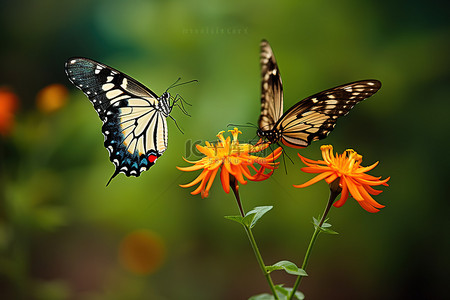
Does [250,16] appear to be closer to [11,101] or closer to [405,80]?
[405,80]

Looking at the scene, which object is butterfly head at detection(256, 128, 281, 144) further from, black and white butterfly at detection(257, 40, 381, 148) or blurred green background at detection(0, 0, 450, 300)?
blurred green background at detection(0, 0, 450, 300)

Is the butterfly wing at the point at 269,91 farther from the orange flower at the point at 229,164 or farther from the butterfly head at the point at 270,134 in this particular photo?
the orange flower at the point at 229,164

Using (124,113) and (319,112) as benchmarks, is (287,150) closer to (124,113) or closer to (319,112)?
(319,112)

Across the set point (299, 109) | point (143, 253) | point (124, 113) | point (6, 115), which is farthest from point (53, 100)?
point (299, 109)

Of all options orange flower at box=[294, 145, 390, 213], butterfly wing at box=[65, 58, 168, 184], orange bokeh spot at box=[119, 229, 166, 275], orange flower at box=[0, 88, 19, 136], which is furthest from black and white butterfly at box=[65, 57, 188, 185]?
orange bokeh spot at box=[119, 229, 166, 275]

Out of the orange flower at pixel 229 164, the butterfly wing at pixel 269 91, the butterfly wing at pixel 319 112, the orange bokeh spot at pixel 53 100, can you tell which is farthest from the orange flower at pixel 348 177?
the orange bokeh spot at pixel 53 100
